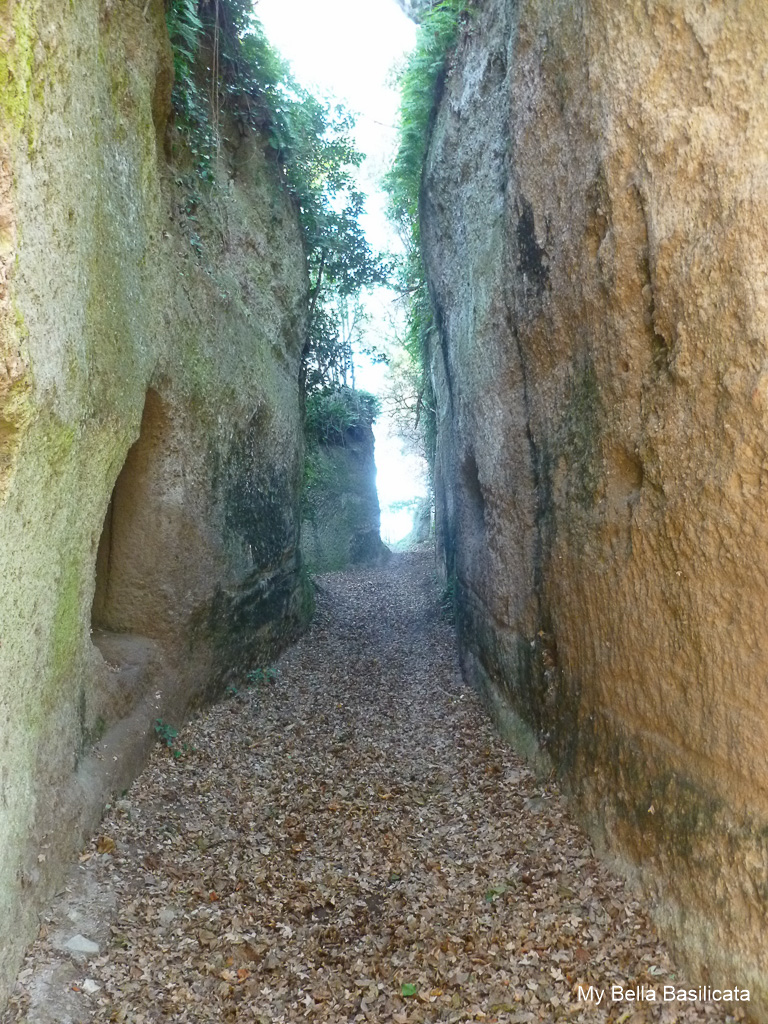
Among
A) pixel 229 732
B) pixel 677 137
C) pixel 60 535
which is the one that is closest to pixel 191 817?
pixel 229 732

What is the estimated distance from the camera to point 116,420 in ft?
16.1

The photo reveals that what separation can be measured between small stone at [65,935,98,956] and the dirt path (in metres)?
0.03

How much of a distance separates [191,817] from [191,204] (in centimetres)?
548

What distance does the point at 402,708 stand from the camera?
779 cm

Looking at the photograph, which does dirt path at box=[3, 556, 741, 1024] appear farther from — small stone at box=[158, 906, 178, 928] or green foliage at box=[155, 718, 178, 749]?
green foliage at box=[155, 718, 178, 749]

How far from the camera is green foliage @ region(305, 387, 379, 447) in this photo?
1550 centimetres

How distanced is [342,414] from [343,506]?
2.12m

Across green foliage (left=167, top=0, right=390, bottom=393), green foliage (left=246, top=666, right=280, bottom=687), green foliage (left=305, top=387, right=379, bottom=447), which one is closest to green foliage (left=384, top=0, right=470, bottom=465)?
green foliage (left=167, top=0, right=390, bottom=393)

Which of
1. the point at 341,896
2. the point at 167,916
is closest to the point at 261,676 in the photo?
the point at 341,896

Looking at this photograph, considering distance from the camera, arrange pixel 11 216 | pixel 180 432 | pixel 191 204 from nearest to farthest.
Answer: pixel 11 216
pixel 180 432
pixel 191 204

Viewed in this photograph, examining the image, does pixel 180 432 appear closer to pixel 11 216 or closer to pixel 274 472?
pixel 274 472

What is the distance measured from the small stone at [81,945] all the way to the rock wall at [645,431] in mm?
2886

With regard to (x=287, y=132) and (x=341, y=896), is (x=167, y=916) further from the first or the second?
(x=287, y=132)

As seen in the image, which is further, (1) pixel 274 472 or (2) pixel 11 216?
(1) pixel 274 472
